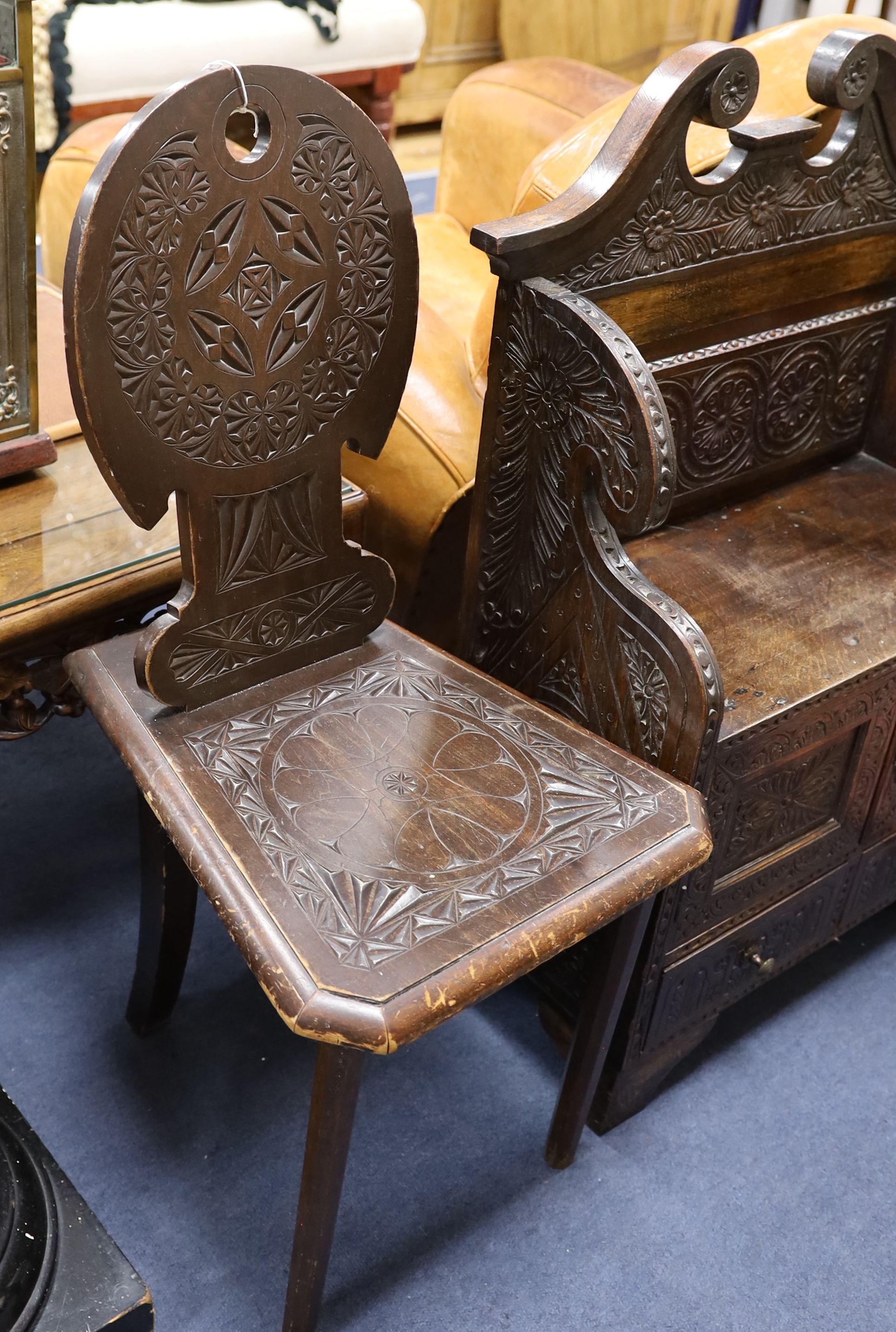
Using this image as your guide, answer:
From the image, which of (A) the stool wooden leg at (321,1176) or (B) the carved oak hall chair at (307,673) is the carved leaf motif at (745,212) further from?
(A) the stool wooden leg at (321,1176)

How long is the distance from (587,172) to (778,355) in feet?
1.41

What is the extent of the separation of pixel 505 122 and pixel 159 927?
170 centimetres

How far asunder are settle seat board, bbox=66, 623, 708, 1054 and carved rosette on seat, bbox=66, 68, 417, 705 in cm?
7

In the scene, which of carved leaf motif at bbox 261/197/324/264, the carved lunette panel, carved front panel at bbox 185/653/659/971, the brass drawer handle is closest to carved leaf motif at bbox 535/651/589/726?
the carved lunette panel

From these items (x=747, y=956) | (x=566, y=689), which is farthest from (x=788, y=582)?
(x=747, y=956)

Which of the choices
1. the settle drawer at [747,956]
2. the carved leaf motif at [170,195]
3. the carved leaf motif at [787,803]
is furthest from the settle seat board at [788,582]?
the carved leaf motif at [170,195]

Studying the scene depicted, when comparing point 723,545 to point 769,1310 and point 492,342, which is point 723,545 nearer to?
point 492,342

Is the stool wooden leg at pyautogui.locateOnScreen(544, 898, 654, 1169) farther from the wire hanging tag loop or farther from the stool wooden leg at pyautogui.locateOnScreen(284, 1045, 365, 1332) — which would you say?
the wire hanging tag loop

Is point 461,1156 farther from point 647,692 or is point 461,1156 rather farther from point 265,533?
point 265,533

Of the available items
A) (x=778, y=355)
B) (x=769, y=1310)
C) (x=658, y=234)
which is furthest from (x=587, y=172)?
(x=769, y=1310)

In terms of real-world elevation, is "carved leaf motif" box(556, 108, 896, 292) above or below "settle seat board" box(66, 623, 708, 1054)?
above

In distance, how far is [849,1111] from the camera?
1529mm

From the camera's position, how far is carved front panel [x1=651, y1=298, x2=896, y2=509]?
1.47 m

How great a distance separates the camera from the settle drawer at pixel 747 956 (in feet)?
4.70
